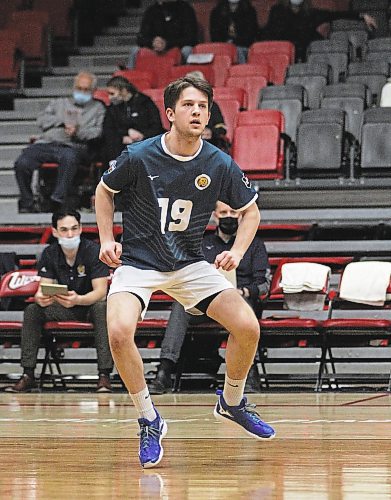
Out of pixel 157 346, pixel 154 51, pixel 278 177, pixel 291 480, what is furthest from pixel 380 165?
pixel 291 480

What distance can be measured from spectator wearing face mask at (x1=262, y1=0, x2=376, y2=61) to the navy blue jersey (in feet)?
28.7

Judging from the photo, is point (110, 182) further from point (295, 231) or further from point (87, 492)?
point (295, 231)

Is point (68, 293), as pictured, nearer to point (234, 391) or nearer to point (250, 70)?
point (234, 391)

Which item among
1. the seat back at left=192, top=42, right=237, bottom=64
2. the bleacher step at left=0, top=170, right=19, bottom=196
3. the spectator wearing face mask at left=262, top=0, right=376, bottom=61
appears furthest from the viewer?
the spectator wearing face mask at left=262, top=0, right=376, bottom=61

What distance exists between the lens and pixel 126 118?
1018 centimetres

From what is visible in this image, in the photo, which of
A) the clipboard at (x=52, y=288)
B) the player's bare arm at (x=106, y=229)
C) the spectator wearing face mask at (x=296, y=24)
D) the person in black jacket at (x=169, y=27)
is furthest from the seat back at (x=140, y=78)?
the player's bare arm at (x=106, y=229)

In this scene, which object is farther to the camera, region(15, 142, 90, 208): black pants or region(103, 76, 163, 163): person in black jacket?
region(103, 76, 163, 163): person in black jacket

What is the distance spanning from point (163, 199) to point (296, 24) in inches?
354

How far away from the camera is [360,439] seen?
4.47m

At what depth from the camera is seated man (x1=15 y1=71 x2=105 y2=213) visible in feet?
33.1

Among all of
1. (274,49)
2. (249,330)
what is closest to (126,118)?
(274,49)

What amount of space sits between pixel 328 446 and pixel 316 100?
7453mm

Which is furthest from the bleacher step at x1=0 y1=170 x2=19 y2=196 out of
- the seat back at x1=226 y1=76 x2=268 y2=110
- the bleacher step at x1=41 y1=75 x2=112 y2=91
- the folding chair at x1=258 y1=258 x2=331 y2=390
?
the folding chair at x1=258 y1=258 x2=331 y2=390

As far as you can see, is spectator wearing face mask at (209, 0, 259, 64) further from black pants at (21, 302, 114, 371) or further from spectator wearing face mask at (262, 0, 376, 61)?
black pants at (21, 302, 114, 371)
